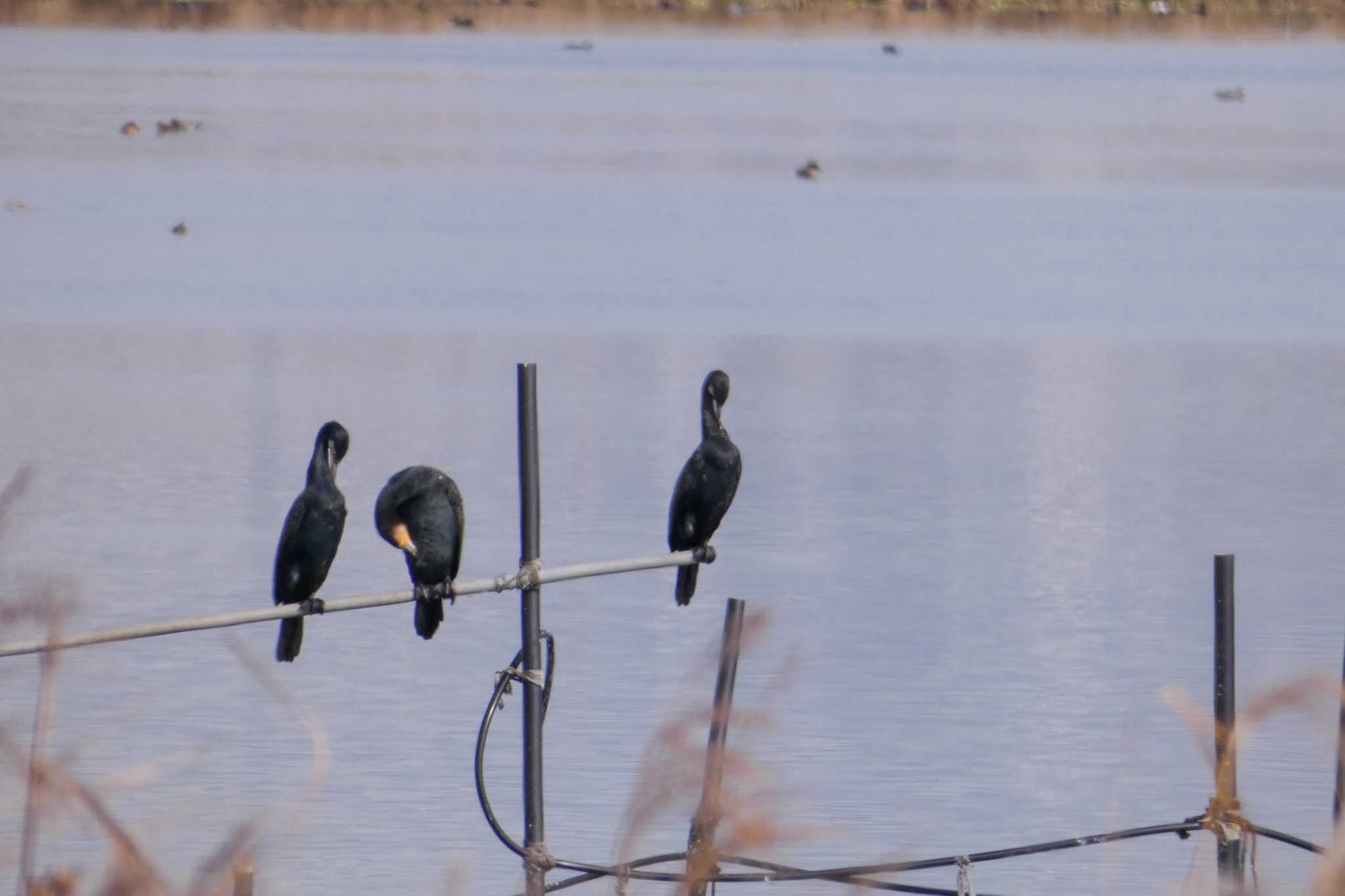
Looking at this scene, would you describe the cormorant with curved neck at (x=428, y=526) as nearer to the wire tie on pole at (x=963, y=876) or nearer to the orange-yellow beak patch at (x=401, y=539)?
the orange-yellow beak patch at (x=401, y=539)

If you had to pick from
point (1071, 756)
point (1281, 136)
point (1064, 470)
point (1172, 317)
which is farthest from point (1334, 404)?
point (1281, 136)

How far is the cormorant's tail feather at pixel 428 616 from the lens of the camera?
446 cm

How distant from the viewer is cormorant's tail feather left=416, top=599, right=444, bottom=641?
4.46 m

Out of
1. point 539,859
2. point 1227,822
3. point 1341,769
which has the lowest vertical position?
point 539,859

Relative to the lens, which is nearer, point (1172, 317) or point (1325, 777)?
point (1325, 777)

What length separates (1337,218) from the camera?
87.6 feet

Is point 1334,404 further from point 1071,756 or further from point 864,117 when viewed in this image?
point 864,117

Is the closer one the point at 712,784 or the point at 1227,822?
the point at 712,784

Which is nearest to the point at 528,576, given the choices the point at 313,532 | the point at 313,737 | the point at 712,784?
the point at 313,532

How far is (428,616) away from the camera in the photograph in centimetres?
450

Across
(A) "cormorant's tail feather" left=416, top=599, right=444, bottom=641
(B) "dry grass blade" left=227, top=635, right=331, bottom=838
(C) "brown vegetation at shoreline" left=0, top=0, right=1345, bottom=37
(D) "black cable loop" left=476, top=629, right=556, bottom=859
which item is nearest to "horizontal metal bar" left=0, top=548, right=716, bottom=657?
(D) "black cable loop" left=476, top=629, right=556, bottom=859

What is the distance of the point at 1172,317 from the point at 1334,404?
16.1 ft

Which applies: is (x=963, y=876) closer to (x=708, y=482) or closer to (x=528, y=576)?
(x=528, y=576)

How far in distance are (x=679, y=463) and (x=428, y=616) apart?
7360 mm
